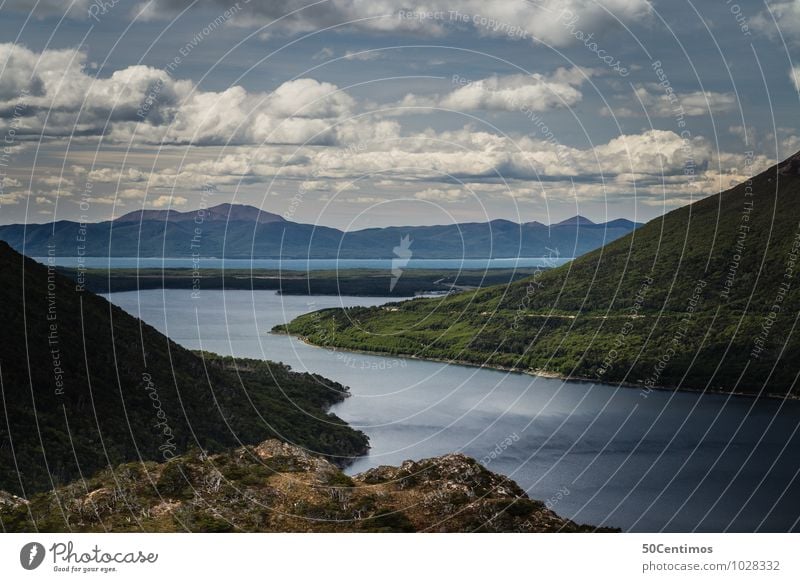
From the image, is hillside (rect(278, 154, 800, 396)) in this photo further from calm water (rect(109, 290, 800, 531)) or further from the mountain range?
the mountain range

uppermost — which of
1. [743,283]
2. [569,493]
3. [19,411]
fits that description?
[743,283]

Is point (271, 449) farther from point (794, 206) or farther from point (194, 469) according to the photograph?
point (794, 206)

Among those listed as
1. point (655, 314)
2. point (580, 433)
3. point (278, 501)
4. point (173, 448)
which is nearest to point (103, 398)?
point (173, 448)

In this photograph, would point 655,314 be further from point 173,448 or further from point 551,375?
point 173,448

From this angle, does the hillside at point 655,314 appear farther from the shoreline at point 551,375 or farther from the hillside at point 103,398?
the hillside at point 103,398

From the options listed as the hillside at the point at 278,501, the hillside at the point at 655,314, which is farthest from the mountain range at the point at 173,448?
the hillside at the point at 655,314

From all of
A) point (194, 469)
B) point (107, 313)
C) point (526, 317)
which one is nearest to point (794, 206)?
point (526, 317)
